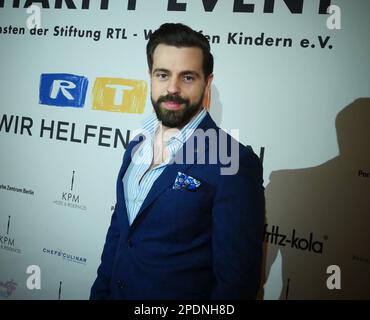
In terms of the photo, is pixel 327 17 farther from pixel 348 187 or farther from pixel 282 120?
pixel 348 187

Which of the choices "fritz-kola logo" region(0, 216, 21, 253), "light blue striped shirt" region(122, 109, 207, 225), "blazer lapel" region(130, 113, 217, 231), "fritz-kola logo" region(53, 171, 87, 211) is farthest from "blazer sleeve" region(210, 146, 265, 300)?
"fritz-kola logo" region(0, 216, 21, 253)

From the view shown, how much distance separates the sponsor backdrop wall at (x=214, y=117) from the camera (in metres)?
1.47

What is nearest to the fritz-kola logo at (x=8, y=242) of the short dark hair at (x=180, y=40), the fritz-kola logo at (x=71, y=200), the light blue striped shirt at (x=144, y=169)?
the fritz-kola logo at (x=71, y=200)

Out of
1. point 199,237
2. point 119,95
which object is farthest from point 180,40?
point 199,237

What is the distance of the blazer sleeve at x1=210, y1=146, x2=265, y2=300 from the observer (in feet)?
3.71

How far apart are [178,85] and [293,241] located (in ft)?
3.18

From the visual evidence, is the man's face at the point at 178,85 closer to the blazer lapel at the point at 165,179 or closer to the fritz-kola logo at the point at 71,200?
the blazer lapel at the point at 165,179

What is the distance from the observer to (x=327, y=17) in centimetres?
149

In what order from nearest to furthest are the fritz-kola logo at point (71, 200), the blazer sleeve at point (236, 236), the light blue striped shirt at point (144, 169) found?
1. the blazer sleeve at point (236, 236)
2. the light blue striped shirt at point (144, 169)
3. the fritz-kola logo at point (71, 200)

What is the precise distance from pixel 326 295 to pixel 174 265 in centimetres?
84

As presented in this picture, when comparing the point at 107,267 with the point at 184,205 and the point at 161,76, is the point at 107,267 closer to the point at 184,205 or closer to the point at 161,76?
the point at 184,205

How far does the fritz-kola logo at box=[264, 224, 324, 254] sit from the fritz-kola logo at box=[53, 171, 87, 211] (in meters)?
1.13

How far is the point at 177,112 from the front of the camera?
138 cm

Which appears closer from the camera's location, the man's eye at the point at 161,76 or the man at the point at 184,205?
the man at the point at 184,205
